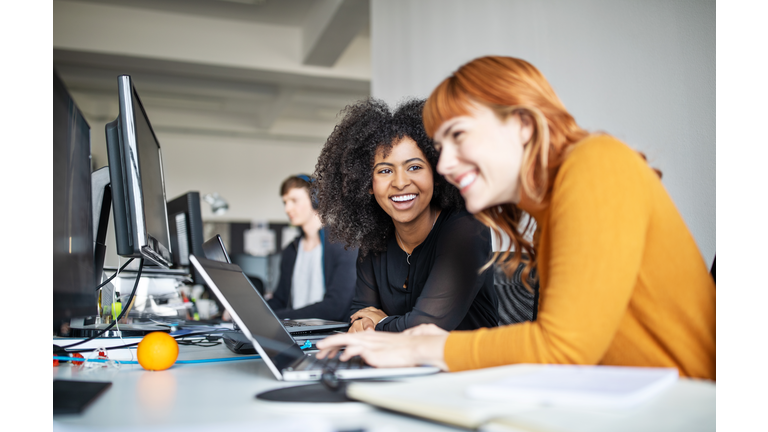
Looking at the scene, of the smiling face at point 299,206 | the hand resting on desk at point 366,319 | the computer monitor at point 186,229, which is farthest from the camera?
the smiling face at point 299,206

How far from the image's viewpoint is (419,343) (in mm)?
803

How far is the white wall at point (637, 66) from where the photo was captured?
4.46ft

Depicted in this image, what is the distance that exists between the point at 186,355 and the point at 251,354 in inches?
5.9

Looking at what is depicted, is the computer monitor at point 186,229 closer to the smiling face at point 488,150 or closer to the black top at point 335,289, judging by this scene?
the black top at point 335,289

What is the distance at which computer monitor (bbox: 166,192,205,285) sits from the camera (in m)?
2.15

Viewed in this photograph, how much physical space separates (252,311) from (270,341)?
8cm

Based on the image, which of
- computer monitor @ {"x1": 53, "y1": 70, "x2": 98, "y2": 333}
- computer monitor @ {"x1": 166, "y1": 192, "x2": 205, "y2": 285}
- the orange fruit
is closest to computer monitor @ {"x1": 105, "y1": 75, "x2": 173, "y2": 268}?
Result: computer monitor @ {"x1": 53, "y1": 70, "x2": 98, "y2": 333}

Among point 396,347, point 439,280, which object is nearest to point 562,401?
point 396,347

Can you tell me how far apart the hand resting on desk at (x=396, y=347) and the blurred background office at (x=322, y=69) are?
0.60 meters

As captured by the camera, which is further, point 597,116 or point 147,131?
point 597,116

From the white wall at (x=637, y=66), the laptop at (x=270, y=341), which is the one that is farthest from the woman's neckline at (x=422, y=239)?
the laptop at (x=270, y=341)

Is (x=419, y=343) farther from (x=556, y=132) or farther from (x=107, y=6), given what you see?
(x=107, y=6)

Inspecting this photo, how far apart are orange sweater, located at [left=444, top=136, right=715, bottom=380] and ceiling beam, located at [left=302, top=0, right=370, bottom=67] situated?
375 cm
